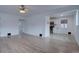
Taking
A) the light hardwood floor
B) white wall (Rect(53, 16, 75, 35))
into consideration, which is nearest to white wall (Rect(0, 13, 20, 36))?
the light hardwood floor

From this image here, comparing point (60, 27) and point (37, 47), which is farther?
point (60, 27)

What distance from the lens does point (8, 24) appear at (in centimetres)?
635

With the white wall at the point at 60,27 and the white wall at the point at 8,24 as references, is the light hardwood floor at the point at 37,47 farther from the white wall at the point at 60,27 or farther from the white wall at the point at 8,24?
the white wall at the point at 60,27

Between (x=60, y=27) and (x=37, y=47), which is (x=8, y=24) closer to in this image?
(x=37, y=47)

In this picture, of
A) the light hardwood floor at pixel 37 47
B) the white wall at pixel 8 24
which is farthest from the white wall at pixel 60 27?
the white wall at pixel 8 24

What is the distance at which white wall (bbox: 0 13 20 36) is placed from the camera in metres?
5.21

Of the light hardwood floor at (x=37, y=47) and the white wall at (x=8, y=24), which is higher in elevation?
the white wall at (x=8, y=24)

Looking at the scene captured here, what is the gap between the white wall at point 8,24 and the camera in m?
5.21

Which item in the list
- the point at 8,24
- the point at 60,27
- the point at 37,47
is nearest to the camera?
the point at 37,47

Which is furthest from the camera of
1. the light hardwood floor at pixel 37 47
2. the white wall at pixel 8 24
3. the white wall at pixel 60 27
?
the white wall at pixel 60 27

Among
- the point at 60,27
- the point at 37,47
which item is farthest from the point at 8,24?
the point at 60,27
